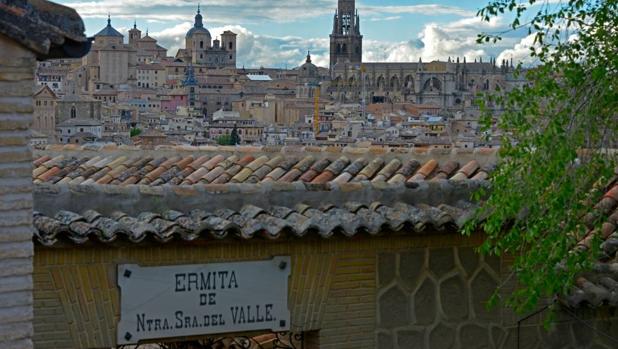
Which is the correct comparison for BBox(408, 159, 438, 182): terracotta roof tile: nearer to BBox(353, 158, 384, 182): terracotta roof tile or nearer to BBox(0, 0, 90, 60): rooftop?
BBox(353, 158, 384, 182): terracotta roof tile

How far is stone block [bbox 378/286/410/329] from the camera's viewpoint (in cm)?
643

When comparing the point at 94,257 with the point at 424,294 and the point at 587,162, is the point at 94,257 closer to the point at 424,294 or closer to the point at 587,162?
the point at 424,294

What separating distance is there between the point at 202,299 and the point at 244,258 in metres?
0.27

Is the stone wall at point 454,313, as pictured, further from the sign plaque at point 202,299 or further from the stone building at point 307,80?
the stone building at point 307,80

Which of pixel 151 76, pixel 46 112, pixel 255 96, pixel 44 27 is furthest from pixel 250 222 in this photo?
pixel 151 76

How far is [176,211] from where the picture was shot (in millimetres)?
5895

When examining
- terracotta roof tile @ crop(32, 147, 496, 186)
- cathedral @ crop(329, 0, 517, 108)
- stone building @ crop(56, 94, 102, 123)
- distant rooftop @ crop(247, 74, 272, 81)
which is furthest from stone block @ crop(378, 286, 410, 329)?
distant rooftop @ crop(247, 74, 272, 81)

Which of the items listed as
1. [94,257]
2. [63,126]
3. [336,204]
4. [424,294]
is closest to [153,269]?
[94,257]

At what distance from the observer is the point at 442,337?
6594mm

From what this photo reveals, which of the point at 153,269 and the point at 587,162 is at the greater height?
the point at 587,162

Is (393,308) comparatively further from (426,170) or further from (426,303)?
(426,170)

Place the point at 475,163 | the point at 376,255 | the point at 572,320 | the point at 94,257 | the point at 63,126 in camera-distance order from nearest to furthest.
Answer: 1. the point at 94,257
2. the point at 376,255
3. the point at 572,320
4. the point at 475,163
5. the point at 63,126

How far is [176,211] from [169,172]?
11.0 ft

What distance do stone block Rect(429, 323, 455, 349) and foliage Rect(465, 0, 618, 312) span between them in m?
0.80
